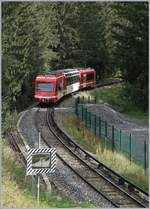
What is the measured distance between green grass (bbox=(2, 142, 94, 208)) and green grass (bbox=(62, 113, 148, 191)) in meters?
4.27

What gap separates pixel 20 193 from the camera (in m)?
16.6

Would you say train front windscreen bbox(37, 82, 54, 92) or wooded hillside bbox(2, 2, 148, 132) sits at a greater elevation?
wooded hillside bbox(2, 2, 148, 132)

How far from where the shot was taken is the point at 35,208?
15352mm

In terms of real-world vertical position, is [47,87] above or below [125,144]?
above

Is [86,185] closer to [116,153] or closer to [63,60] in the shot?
[116,153]

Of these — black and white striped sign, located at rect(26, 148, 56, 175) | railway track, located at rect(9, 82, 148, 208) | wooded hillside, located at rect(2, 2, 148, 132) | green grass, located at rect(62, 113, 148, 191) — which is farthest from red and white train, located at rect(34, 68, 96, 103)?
black and white striped sign, located at rect(26, 148, 56, 175)

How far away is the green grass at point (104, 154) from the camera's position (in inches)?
916

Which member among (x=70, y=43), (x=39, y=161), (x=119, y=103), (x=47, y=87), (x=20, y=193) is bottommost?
(x=119, y=103)

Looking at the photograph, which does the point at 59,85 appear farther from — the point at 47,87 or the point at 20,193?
the point at 20,193

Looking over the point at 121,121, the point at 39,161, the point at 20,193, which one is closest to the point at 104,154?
the point at 39,161

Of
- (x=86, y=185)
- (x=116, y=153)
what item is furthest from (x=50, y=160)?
(x=116, y=153)

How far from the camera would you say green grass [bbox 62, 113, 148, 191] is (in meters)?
23.3

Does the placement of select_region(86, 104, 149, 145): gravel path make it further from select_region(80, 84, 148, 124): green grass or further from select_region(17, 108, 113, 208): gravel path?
select_region(17, 108, 113, 208): gravel path

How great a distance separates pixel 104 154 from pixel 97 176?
4261mm
